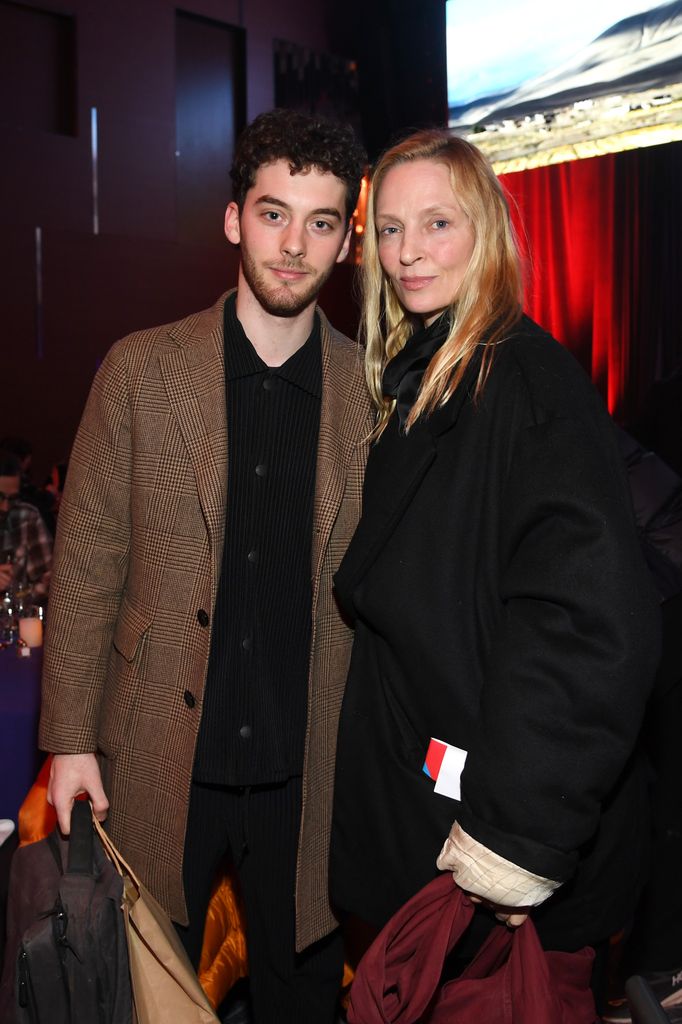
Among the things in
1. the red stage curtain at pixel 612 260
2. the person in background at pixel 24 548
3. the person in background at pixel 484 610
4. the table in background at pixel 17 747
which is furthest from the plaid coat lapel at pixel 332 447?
the red stage curtain at pixel 612 260

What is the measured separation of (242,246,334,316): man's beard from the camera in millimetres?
1856

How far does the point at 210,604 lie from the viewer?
71.7 inches

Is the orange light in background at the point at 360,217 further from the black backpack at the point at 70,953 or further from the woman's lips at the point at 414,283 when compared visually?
the black backpack at the point at 70,953

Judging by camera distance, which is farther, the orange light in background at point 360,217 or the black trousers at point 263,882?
the orange light in background at point 360,217

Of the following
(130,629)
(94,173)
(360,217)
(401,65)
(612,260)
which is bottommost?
(130,629)

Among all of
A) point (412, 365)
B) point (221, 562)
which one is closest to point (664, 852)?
point (221, 562)

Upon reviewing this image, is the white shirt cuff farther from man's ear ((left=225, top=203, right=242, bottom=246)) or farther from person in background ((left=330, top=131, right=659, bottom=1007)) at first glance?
man's ear ((left=225, top=203, right=242, bottom=246))

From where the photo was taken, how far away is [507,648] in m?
1.34

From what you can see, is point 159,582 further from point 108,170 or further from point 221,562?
point 108,170

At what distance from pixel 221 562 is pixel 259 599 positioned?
4.2 inches

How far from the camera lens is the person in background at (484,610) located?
1294 millimetres

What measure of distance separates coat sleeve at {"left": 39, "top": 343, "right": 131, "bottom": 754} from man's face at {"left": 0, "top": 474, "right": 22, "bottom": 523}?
288cm

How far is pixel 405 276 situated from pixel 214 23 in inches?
299

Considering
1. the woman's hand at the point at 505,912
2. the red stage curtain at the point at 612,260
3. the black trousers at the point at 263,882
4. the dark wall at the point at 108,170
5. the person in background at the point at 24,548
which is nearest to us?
the woman's hand at the point at 505,912
